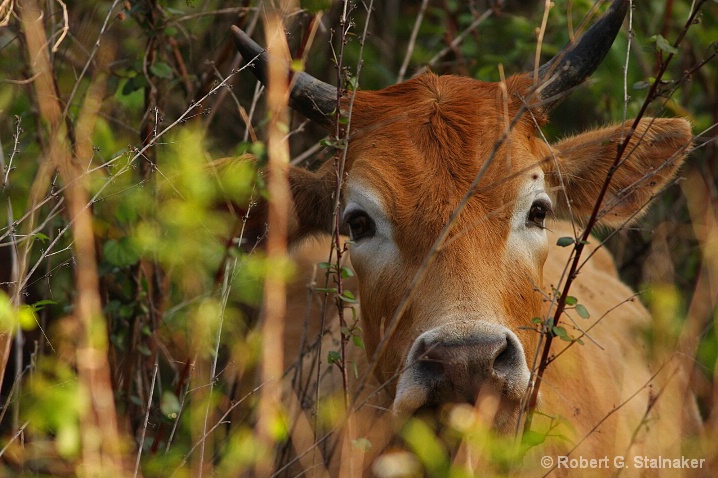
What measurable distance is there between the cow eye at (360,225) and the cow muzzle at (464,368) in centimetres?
86

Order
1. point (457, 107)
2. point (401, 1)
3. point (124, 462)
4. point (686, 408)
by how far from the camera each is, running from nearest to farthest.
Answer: point (124, 462)
point (457, 107)
point (686, 408)
point (401, 1)

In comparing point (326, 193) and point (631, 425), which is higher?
point (326, 193)

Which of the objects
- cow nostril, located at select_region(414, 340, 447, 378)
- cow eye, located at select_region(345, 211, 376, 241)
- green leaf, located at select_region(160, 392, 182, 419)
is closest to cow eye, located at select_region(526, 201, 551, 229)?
cow eye, located at select_region(345, 211, 376, 241)

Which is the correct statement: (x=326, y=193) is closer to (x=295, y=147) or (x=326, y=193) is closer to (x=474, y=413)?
(x=474, y=413)

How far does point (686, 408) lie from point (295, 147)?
3.77 m

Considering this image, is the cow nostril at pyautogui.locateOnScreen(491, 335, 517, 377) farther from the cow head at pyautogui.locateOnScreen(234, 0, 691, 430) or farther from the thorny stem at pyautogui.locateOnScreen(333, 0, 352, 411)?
the thorny stem at pyautogui.locateOnScreen(333, 0, 352, 411)

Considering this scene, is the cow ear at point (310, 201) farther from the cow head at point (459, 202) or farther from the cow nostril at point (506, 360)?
the cow nostril at point (506, 360)

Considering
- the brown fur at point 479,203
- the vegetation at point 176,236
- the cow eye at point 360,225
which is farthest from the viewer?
the cow eye at point 360,225

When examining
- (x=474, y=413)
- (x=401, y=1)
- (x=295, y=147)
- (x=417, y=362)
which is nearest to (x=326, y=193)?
(x=417, y=362)

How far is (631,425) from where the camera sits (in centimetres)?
476

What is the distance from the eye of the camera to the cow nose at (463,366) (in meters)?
3.19

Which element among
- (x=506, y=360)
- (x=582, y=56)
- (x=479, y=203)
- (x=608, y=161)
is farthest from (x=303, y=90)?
(x=506, y=360)

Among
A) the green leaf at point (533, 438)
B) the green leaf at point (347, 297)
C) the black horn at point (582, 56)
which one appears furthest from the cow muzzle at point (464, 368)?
the black horn at point (582, 56)

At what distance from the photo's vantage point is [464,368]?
320 cm
